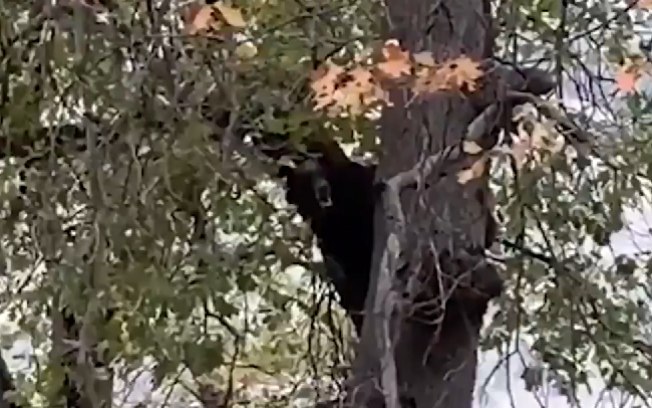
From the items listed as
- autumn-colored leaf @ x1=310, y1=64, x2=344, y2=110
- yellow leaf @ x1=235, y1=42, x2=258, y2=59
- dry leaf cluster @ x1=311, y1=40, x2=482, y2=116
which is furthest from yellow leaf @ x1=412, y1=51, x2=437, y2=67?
yellow leaf @ x1=235, y1=42, x2=258, y2=59

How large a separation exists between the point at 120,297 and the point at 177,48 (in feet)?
1.40

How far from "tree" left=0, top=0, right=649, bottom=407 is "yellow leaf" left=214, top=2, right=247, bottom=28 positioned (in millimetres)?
16

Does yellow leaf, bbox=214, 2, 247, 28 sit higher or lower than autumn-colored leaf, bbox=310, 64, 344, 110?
higher

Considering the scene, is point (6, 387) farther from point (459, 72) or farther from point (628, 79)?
point (628, 79)

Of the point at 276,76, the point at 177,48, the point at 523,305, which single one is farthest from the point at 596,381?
the point at 177,48

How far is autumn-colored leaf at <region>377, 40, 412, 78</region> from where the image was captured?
2027 millimetres

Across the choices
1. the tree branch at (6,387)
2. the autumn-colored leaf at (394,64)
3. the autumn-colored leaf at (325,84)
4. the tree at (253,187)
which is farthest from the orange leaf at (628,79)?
the tree branch at (6,387)

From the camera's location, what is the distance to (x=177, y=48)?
6.91 ft

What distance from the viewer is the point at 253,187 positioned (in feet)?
7.60

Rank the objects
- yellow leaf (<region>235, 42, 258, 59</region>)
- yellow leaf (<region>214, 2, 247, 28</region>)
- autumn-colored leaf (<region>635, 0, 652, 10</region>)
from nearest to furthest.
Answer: autumn-colored leaf (<region>635, 0, 652, 10</region>) < yellow leaf (<region>214, 2, 247, 28</region>) < yellow leaf (<region>235, 42, 258, 59</region>)

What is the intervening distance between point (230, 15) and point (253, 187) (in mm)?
A: 370

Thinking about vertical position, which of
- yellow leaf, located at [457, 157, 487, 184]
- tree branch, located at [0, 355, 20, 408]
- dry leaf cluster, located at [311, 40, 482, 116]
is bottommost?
tree branch, located at [0, 355, 20, 408]

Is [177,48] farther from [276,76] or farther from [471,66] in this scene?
[471,66]

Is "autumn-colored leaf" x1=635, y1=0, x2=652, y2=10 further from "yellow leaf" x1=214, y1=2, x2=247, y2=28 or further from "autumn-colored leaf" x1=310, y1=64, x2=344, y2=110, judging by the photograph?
"yellow leaf" x1=214, y1=2, x2=247, y2=28
